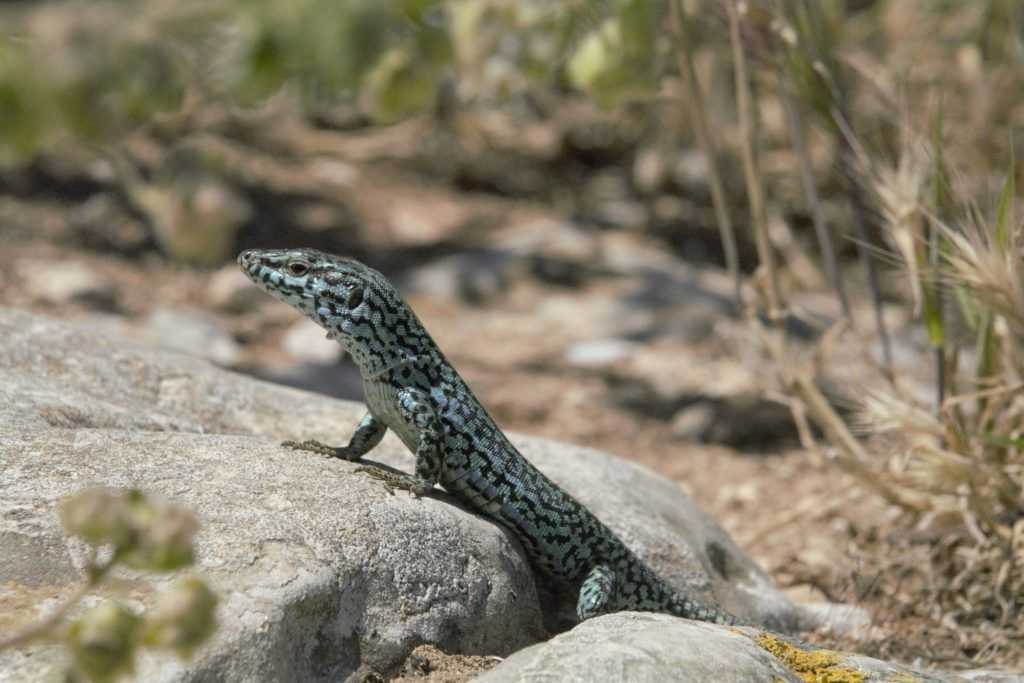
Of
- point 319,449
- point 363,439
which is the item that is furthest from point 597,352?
point 319,449

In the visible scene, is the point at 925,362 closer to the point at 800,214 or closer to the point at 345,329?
the point at 800,214

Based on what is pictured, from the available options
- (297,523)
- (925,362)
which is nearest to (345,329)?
(297,523)

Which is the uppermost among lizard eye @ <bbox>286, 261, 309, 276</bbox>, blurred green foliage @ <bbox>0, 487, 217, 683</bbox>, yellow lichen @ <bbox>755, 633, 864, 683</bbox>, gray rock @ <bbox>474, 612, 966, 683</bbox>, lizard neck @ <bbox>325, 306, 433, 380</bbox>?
blurred green foliage @ <bbox>0, 487, 217, 683</bbox>

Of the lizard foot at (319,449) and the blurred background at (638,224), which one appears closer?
the blurred background at (638,224)

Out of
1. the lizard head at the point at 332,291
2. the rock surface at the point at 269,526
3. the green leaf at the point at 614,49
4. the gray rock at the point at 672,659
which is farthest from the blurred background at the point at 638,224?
the gray rock at the point at 672,659

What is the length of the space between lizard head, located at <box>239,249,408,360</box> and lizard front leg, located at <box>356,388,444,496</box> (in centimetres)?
28

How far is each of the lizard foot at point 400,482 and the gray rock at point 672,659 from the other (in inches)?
34.1

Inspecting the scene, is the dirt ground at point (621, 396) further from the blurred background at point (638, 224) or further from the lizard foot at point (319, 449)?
the lizard foot at point (319, 449)

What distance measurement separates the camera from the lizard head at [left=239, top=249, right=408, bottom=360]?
4.42m

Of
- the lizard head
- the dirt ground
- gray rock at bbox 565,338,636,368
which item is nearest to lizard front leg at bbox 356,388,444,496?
the lizard head

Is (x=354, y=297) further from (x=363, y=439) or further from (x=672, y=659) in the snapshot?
(x=672, y=659)

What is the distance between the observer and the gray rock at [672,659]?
10.2 feet

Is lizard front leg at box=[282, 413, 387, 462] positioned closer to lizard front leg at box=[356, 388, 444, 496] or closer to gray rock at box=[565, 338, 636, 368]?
lizard front leg at box=[356, 388, 444, 496]

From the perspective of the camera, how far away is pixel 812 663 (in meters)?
3.55
